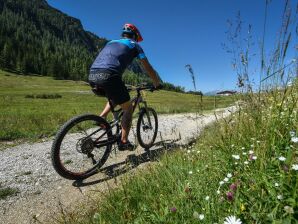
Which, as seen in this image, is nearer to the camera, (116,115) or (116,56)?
(116,56)

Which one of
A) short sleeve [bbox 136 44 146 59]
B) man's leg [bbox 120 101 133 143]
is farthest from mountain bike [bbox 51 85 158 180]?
short sleeve [bbox 136 44 146 59]

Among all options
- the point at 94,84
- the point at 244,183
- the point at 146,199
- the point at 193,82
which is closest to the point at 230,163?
the point at 244,183

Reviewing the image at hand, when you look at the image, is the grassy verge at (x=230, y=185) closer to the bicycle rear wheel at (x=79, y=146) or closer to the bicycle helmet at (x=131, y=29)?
the bicycle rear wheel at (x=79, y=146)

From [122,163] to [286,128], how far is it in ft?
13.6

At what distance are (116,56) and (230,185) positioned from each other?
4475 millimetres

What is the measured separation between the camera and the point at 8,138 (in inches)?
399

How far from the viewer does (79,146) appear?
638 cm

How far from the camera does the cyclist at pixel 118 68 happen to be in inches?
242

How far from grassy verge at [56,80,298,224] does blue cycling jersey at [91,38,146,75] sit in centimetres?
259

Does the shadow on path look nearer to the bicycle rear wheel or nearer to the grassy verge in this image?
the bicycle rear wheel

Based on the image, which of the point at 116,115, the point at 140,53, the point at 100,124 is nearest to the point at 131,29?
the point at 140,53

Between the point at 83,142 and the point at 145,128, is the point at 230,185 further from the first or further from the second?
the point at 145,128

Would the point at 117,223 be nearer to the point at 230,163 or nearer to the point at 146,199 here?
the point at 146,199

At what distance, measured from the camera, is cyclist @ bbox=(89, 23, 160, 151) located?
6.15 m
